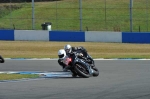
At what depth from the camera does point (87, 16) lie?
3847 centimetres

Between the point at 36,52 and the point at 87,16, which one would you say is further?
the point at 87,16

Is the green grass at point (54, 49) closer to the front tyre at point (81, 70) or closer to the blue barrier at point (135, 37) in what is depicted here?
the blue barrier at point (135, 37)

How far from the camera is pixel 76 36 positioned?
31.2 metres

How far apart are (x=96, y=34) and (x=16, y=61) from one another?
8.61 meters

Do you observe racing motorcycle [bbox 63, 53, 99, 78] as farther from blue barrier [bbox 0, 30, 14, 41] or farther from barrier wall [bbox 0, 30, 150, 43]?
blue barrier [bbox 0, 30, 14, 41]

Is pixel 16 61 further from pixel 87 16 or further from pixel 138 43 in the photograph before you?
pixel 87 16

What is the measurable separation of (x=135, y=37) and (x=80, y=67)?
14.4m

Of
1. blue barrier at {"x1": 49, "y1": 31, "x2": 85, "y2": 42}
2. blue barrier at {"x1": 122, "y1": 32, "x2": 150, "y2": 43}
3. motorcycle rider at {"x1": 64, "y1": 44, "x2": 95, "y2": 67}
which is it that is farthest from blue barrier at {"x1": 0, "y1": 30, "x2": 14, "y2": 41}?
motorcycle rider at {"x1": 64, "y1": 44, "x2": 95, "y2": 67}

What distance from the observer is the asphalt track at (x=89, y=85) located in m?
12.5

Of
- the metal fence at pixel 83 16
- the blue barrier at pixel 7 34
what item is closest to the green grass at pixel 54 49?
the blue barrier at pixel 7 34

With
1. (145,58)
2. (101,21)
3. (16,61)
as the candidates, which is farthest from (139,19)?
(16,61)

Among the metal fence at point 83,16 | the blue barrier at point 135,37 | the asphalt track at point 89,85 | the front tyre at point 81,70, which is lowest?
the asphalt track at point 89,85

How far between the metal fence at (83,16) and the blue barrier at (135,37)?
11.7 feet

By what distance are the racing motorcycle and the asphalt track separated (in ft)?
0.84
